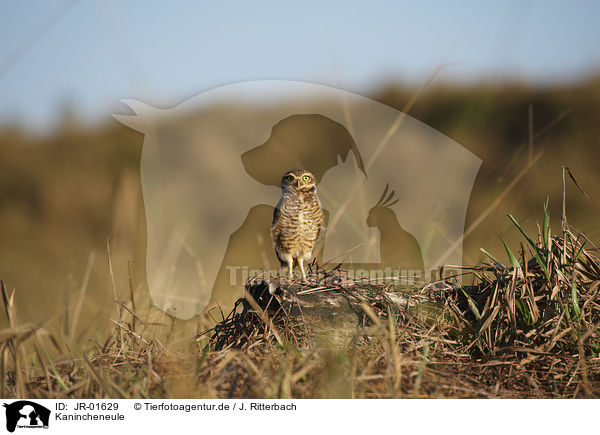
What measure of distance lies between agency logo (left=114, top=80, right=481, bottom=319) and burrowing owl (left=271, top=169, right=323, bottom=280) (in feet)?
0.38

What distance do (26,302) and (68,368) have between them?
222 inches

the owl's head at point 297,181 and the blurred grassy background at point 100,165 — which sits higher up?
the blurred grassy background at point 100,165

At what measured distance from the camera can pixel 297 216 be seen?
295 cm

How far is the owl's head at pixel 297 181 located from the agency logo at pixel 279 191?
0.27 m
